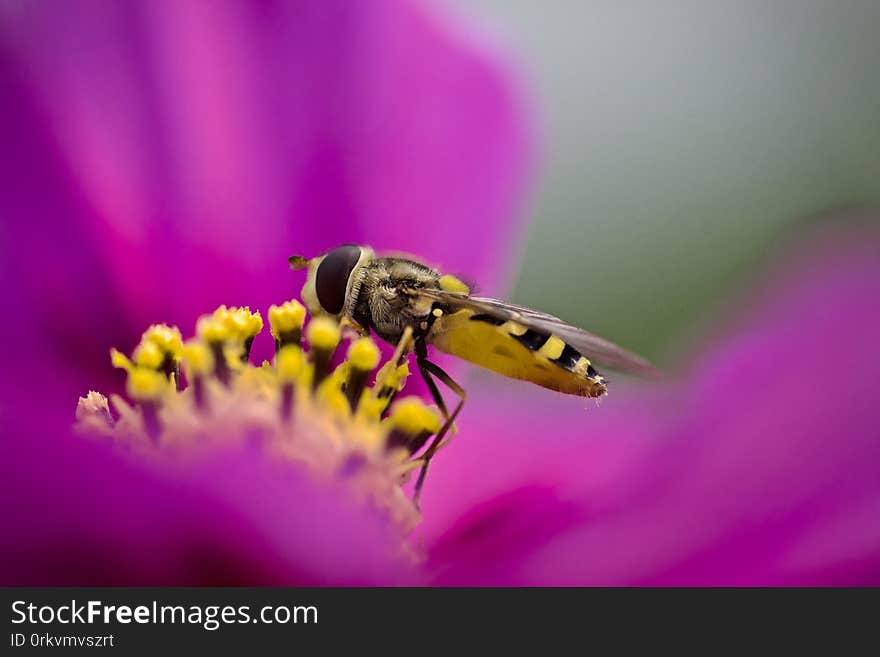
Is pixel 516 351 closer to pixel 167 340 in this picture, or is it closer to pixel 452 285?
pixel 452 285

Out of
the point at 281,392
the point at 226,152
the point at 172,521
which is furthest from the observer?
the point at 226,152

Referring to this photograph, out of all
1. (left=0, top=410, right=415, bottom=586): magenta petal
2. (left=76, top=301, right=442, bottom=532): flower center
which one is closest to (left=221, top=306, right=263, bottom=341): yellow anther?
(left=76, top=301, right=442, bottom=532): flower center

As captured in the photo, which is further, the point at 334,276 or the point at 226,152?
the point at 226,152

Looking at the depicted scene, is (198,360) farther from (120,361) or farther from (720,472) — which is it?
(720,472)

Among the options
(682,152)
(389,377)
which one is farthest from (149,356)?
(682,152)

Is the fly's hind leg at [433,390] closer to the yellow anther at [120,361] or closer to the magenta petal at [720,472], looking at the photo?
the magenta petal at [720,472]

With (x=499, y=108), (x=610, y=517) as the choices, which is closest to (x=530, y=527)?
(x=610, y=517)

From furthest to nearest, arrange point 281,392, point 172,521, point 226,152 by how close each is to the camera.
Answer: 1. point 226,152
2. point 281,392
3. point 172,521

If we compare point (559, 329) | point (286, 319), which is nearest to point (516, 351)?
point (559, 329)

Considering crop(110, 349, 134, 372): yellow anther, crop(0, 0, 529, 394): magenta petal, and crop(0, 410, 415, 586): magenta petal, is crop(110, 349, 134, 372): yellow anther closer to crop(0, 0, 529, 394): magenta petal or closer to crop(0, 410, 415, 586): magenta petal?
crop(0, 0, 529, 394): magenta petal
